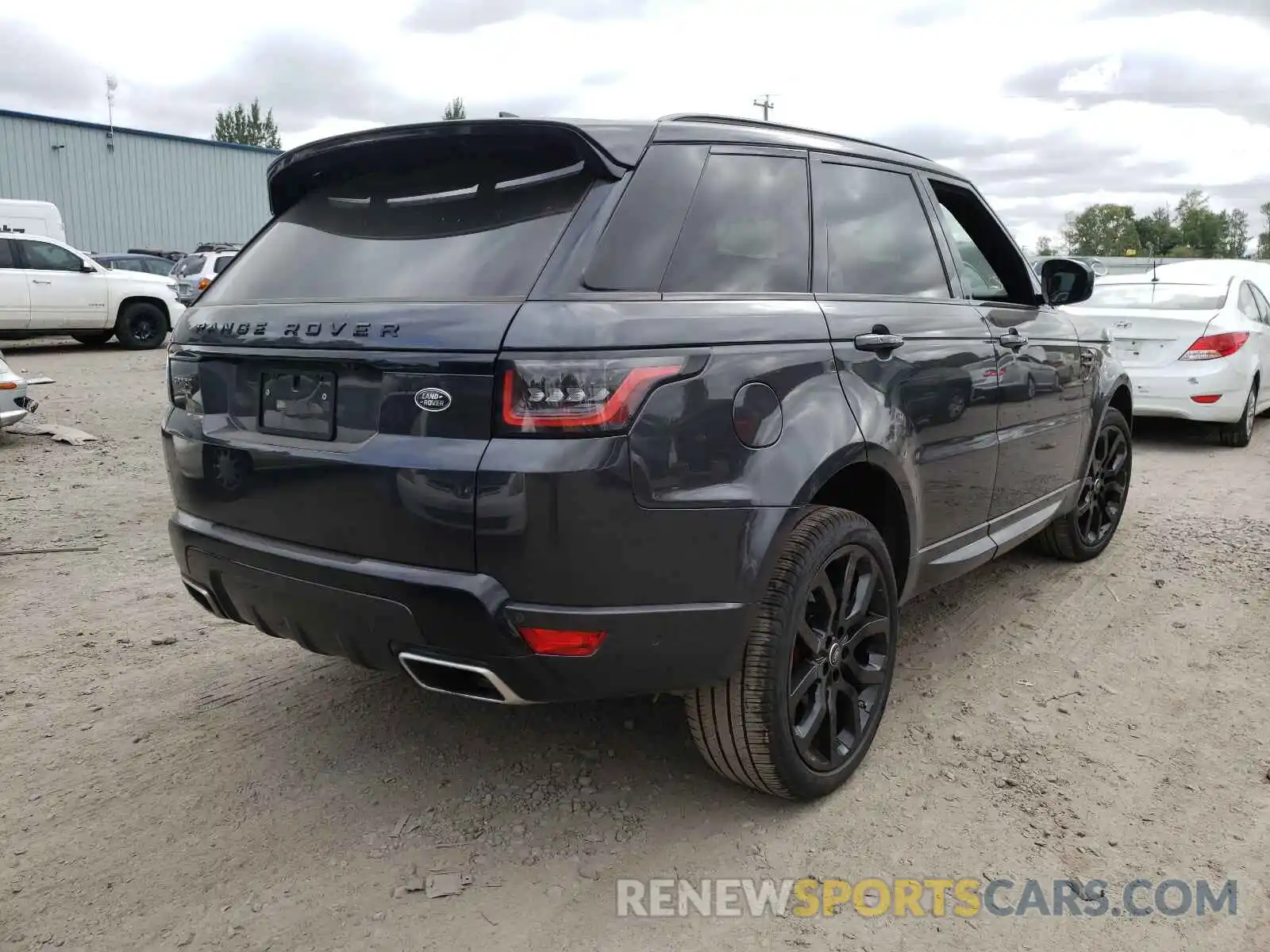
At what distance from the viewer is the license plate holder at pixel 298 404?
8.25ft

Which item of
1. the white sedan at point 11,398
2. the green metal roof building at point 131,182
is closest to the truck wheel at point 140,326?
the white sedan at point 11,398

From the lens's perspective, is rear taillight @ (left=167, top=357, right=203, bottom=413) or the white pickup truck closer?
rear taillight @ (left=167, top=357, right=203, bottom=413)

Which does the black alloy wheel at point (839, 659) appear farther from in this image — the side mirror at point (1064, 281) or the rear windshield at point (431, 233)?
the side mirror at point (1064, 281)

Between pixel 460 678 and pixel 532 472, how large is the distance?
0.56 m

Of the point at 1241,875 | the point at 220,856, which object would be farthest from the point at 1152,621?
the point at 220,856

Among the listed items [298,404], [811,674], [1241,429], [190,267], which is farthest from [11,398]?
[190,267]

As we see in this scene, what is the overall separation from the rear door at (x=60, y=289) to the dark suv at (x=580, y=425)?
44.8 feet

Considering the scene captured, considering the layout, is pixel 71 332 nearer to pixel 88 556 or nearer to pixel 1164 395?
pixel 88 556

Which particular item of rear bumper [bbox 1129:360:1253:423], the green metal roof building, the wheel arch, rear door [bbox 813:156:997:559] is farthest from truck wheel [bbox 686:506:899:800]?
the green metal roof building

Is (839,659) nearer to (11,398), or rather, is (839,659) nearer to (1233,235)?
(11,398)

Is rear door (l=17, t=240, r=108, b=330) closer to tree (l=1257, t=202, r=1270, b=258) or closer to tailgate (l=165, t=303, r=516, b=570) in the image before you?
tailgate (l=165, t=303, r=516, b=570)

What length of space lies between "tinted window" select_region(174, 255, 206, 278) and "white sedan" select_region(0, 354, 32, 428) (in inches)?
439

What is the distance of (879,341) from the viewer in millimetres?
2990

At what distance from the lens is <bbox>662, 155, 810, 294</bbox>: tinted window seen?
2.61 m
